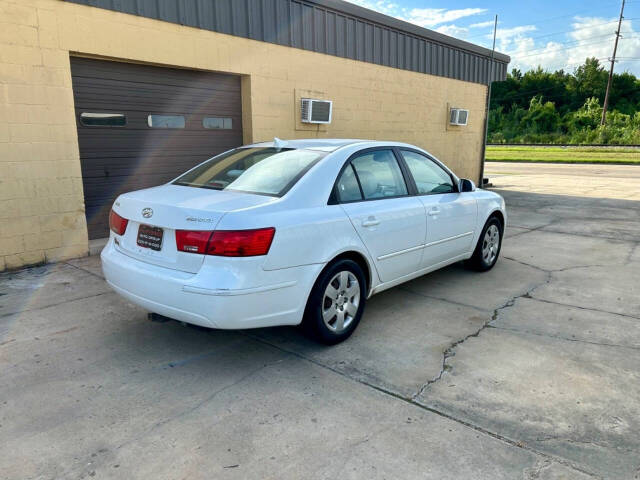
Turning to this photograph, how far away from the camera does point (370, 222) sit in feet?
12.9

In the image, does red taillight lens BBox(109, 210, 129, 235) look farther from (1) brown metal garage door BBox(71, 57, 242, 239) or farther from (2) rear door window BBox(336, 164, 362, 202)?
(1) brown metal garage door BBox(71, 57, 242, 239)

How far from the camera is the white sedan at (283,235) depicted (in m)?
3.10

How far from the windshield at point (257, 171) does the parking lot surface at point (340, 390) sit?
49.2 inches

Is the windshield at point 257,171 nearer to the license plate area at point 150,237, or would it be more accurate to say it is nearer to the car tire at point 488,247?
the license plate area at point 150,237

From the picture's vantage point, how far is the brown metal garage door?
665cm

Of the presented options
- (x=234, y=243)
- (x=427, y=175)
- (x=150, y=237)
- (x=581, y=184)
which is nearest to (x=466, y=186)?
(x=427, y=175)

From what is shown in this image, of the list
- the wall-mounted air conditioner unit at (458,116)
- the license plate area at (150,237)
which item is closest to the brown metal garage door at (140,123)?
the license plate area at (150,237)

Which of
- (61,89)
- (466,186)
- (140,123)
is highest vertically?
(61,89)

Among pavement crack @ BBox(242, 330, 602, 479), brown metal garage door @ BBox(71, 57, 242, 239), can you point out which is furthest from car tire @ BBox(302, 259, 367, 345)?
brown metal garage door @ BBox(71, 57, 242, 239)

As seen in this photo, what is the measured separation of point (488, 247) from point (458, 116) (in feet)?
29.4

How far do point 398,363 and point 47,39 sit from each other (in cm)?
566

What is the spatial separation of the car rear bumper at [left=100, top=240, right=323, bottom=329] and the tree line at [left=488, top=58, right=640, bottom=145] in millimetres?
47061

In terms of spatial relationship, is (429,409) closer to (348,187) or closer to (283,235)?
(283,235)

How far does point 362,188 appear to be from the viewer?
4.07m
